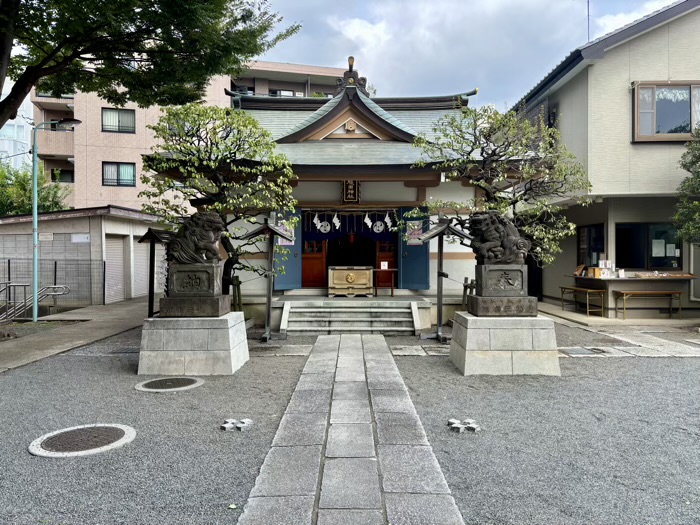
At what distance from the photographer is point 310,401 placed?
216 inches

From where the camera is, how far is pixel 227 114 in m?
9.19

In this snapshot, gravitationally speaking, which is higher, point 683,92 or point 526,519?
point 683,92

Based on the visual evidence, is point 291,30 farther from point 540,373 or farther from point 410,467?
point 410,467

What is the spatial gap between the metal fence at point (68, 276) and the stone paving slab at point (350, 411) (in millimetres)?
15202

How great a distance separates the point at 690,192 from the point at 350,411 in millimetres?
11651

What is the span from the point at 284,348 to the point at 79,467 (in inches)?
211

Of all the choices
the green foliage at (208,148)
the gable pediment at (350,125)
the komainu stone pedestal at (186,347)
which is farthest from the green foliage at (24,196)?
the komainu stone pedestal at (186,347)

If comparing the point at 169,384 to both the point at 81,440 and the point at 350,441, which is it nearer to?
the point at 81,440

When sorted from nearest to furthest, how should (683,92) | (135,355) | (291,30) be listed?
(135,355) → (291,30) → (683,92)

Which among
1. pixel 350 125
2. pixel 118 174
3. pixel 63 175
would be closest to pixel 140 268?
pixel 118 174

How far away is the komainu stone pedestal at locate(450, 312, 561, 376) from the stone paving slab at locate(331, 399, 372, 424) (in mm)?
2290

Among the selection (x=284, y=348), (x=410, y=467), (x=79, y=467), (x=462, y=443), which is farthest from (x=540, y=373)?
(x=79, y=467)

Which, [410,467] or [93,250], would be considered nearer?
[410,467]

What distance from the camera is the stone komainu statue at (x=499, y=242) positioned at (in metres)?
7.26
